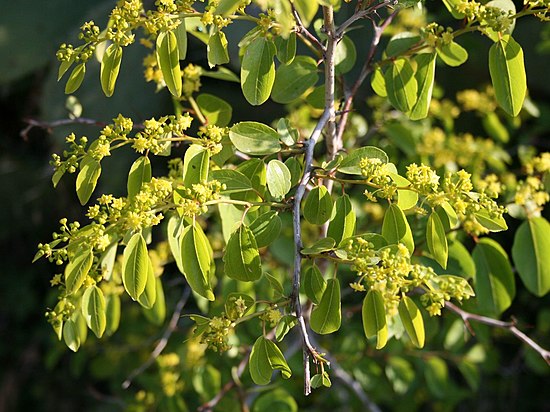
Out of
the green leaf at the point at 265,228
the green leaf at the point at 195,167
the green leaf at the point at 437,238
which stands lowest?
the green leaf at the point at 437,238

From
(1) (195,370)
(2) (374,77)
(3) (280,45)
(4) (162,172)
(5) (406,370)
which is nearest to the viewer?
(3) (280,45)

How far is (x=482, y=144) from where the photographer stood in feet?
5.54

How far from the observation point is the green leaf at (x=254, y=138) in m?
0.93

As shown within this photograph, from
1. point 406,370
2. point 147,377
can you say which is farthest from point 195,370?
point 406,370

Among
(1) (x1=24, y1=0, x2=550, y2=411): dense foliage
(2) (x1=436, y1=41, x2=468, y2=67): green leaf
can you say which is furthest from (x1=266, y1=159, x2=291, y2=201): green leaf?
(2) (x1=436, y1=41, x2=468, y2=67): green leaf

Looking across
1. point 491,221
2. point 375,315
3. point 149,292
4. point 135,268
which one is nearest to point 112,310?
point 149,292

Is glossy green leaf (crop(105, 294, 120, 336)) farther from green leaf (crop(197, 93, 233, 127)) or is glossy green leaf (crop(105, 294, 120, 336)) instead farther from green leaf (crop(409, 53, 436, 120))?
green leaf (crop(409, 53, 436, 120))

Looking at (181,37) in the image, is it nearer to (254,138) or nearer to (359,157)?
(254,138)

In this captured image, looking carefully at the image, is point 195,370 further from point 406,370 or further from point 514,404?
point 514,404

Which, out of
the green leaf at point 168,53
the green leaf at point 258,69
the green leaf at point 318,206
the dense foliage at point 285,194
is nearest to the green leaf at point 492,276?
the dense foliage at point 285,194

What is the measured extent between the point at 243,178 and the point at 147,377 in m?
0.97

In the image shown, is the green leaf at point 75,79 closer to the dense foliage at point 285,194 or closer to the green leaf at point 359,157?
the dense foliage at point 285,194

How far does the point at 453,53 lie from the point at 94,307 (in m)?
0.61

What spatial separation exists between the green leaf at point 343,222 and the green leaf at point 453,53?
273 millimetres
